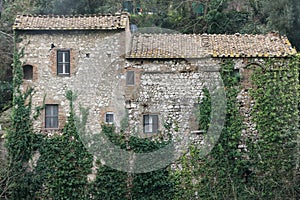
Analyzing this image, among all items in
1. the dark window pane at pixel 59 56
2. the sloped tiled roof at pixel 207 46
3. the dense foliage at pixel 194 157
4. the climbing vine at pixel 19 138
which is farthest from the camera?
the dark window pane at pixel 59 56

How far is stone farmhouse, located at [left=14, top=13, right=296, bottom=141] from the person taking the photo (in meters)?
18.4

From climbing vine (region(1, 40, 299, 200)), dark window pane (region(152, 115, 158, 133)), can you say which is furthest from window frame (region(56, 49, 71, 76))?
dark window pane (region(152, 115, 158, 133))

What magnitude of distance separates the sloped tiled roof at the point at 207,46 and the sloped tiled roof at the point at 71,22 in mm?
1224

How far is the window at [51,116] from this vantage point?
60.6 ft

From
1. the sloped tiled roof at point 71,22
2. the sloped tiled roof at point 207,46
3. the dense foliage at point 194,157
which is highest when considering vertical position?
the sloped tiled roof at point 71,22

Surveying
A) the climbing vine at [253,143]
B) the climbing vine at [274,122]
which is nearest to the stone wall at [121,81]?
the climbing vine at [253,143]

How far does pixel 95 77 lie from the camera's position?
60.5 ft

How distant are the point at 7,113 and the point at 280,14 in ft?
44.4

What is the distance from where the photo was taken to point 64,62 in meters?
18.5

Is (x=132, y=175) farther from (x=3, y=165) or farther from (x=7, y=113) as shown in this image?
(x=7, y=113)

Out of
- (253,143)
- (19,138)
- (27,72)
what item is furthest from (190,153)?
(27,72)

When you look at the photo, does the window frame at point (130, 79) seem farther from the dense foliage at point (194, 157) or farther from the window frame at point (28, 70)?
the window frame at point (28, 70)

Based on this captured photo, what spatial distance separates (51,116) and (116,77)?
285cm

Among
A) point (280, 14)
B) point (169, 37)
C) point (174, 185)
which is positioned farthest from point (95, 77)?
point (280, 14)
